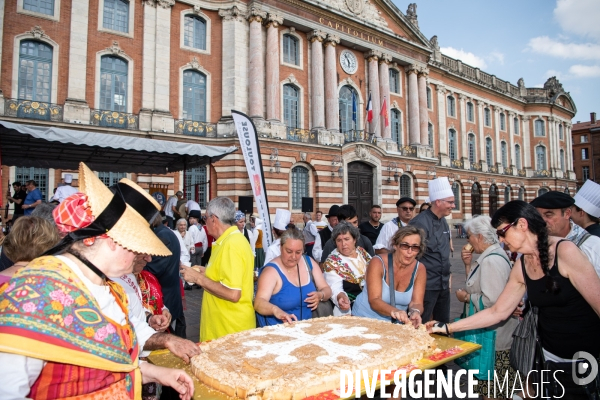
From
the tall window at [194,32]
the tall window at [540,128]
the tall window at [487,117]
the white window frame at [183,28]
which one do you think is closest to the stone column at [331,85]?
the white window frame at [183,28]

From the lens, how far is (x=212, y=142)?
17984 mm

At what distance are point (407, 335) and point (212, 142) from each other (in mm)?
16287

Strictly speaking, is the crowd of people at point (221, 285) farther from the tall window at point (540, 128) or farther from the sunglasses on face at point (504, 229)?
the tall window at point (540, 128)

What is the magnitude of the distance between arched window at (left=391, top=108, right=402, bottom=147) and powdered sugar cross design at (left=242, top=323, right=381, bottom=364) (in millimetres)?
23658

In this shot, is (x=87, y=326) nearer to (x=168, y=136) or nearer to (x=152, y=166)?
(x=152, y=166)

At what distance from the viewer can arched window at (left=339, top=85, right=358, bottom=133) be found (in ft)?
75.7

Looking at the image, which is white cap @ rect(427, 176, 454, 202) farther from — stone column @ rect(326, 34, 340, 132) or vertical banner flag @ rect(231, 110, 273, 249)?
stone column @ rect(326, 34, 340, 132)

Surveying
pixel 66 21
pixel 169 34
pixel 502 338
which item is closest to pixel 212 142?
pixel 169 34

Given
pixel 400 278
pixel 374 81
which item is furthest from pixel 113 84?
pixel 400 278

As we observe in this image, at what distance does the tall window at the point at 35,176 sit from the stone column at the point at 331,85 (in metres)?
13.6

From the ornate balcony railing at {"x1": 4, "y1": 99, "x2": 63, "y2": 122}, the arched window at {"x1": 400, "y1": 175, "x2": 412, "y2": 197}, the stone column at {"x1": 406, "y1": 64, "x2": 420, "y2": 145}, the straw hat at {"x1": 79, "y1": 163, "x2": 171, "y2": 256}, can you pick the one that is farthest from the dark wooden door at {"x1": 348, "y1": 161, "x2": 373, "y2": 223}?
the straw hat at {"x1": 79, "y1": 163, "x2": 171, "y2": 256}

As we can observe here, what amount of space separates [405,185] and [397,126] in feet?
13.3

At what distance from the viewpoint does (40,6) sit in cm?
1494

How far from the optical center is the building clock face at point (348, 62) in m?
22.6
